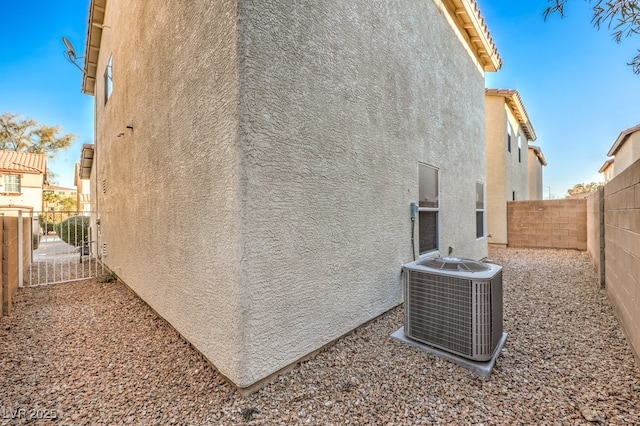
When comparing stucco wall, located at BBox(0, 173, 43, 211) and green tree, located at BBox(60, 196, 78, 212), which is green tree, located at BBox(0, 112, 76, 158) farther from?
stucco wall, located at BBox(0, 173, 43, 211)

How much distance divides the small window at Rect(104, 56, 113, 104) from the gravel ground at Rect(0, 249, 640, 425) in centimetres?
579

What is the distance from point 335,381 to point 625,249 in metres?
3.98

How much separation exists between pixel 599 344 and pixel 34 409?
5.82 meters

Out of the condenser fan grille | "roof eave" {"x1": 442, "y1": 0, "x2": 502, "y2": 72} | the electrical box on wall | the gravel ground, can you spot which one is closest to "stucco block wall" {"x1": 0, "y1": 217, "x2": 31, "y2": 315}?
the gravel ground

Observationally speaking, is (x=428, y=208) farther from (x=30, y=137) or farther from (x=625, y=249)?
(x=30, y=137)

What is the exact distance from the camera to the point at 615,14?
250 centimetres

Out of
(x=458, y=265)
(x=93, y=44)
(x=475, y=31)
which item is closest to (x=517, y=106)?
(x=475, y=31)

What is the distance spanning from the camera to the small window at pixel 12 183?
19578mm

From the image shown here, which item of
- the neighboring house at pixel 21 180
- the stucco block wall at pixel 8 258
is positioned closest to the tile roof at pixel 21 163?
the neighboring house at pixel 21 180

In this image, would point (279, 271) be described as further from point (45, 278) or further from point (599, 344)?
point (45, 278)

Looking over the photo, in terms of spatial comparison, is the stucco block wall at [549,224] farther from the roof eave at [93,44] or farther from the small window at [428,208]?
the roof eave at [93,44]

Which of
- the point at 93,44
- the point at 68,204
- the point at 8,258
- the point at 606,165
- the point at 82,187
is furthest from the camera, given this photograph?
the point at 82,187

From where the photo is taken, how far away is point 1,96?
2053cm

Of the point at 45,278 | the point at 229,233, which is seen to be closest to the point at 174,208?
the point at 229,233
